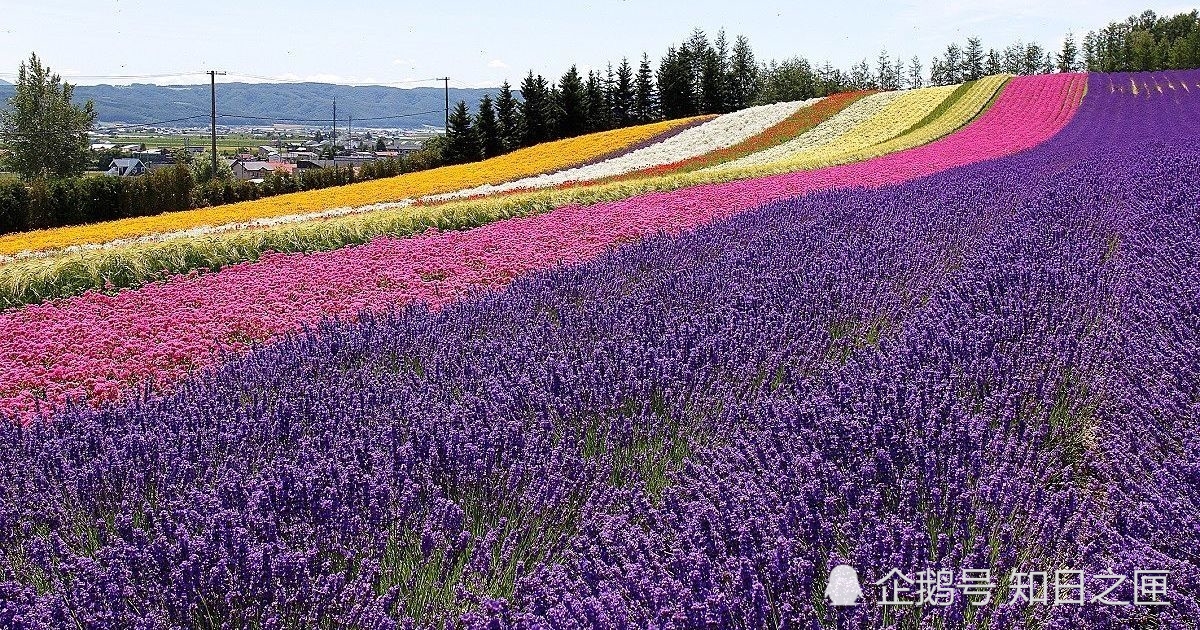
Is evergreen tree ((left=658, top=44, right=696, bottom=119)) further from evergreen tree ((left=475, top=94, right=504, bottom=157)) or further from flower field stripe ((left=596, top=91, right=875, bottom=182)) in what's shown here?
evergreen tree ((left=475, top=94, right=504, bottom=157))

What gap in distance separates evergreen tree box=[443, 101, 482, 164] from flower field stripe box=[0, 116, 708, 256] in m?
5.11

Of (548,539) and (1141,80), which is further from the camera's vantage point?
(1141,80)

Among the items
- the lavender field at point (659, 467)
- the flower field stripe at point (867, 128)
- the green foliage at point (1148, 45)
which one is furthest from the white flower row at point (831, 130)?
the green foliage at point (1148, 45)

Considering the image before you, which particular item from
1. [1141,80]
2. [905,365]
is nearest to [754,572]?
[905,365]

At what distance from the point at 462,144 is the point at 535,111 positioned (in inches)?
182

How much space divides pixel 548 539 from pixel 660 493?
43 centimetres

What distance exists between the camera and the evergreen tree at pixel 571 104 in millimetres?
44000

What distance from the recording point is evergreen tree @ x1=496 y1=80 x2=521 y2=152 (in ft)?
135

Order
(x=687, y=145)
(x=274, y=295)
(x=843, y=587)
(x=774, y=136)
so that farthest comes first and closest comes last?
(x=687, y=145)
(x=774, y=136)
(x=274, y=295)
(x=843, y=587)

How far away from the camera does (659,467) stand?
9.30ft

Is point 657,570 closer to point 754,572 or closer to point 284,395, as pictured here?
point 754,572

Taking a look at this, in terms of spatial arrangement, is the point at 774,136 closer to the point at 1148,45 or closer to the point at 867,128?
the point at 867,128

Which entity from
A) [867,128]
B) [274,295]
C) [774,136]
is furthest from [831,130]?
[274,295]

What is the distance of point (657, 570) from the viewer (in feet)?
6.70
